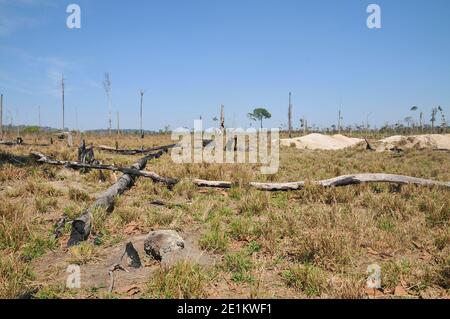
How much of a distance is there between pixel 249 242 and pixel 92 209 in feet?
10.4

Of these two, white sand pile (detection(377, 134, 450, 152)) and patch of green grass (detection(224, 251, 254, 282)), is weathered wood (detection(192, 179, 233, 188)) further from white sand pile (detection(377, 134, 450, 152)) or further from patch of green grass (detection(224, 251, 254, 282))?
white sand pile (detection(377, 134, 450, 152))

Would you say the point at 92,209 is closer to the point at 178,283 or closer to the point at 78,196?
the point at 78,196

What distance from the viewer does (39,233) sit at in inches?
203

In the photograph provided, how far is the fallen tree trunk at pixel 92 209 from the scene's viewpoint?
5.03 m

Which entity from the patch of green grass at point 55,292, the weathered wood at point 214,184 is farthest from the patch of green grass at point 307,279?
the weathered wood at point 214,184

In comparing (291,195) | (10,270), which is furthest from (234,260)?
(291,195)

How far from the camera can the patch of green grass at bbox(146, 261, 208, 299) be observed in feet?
11.1

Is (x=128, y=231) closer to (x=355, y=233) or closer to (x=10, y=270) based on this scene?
(x=10, y=270)

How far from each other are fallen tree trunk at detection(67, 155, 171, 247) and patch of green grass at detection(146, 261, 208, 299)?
191 centimetres

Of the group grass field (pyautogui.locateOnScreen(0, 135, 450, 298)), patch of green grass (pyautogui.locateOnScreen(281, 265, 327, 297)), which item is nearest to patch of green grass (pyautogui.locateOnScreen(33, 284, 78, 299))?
grass field (pyautogui.locateOnScreen(0, 135, 450, 298))

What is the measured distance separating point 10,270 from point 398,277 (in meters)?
4.88

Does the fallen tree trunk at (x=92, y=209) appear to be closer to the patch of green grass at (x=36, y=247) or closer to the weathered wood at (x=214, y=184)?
the patch of green grass at (x=36, y=247)

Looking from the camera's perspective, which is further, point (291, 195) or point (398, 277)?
point (291, 195)

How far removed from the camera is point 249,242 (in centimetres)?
510
